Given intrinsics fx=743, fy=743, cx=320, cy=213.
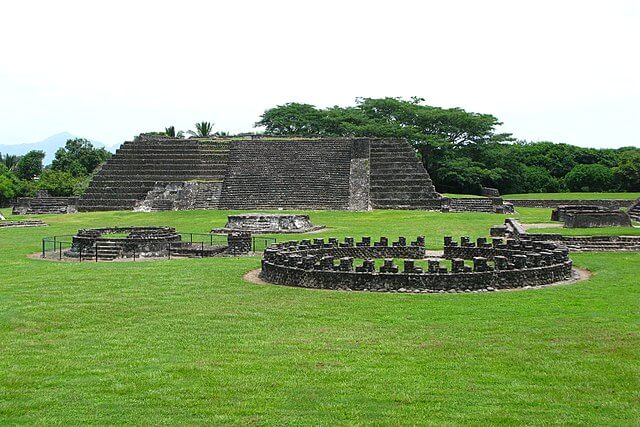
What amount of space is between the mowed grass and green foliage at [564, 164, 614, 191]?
58663mm

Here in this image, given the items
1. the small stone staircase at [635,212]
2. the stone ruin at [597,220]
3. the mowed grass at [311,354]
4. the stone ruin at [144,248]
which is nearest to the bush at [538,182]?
the small stone staircase at [635,212]

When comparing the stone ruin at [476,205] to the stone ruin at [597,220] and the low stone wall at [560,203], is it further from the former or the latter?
the stone ruin at [597,220]

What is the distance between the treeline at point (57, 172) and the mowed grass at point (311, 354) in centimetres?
5195

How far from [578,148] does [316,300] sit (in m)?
76.5

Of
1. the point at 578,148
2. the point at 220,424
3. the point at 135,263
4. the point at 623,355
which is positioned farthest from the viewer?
the point at 578,148

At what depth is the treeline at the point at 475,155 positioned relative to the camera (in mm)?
71375

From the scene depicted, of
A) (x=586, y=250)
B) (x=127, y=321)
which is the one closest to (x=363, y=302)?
(x=127, y=321)

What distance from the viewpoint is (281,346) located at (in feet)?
41.7

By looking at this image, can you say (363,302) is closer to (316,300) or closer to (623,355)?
(316,300)

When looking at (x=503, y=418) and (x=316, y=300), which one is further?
(x=316, y=300)

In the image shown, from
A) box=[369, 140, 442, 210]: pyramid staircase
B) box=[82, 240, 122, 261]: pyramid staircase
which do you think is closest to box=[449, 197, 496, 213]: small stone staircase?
box=[369, 140, 442, 210]: pyramid staircase

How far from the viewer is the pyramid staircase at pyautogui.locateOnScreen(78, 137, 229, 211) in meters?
57.8

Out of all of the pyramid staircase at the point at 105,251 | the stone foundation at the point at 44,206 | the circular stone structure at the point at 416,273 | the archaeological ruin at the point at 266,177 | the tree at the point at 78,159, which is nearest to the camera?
the circular stone structure at the point at 416,273

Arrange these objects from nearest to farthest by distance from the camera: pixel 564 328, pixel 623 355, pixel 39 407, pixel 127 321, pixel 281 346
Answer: pixel 39 407 → pixel 623 355 → pixel 281 346 → pixel 564 328 → pixel 127 321
